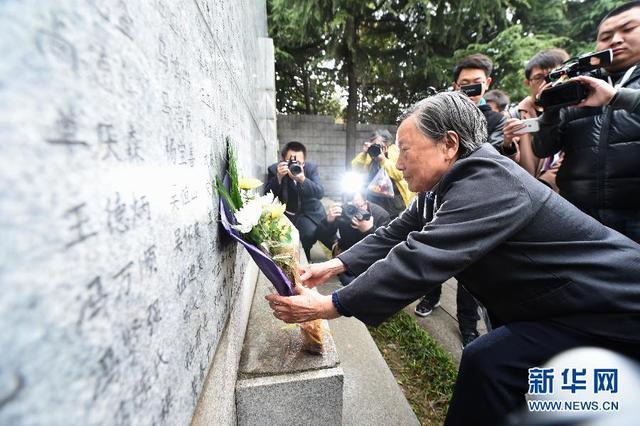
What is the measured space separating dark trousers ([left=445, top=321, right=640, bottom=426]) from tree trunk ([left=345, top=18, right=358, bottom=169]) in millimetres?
8099

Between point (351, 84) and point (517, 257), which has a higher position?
point (351, 84)

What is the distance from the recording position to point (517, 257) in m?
1.29

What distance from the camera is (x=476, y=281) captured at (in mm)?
1446

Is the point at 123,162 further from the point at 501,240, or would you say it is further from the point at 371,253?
the point at 371,253

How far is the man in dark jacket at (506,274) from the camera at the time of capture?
1225mm

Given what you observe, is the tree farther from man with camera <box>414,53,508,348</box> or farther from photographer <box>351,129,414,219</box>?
man with camera <box>414,53,508,348</box>

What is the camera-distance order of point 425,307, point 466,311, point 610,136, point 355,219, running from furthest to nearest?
point 425,307, point 355,219, point 466,311, point 610,136

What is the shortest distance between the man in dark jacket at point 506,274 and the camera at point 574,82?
1001mm

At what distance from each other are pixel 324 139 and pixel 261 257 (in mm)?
9320

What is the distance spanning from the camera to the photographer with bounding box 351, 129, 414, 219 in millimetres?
3494

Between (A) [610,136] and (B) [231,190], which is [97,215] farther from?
(A) [610,136]

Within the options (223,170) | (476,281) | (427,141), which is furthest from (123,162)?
(476,281)

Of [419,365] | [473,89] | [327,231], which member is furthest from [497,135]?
[327,231]

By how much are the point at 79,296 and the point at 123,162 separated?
10.1 inches
